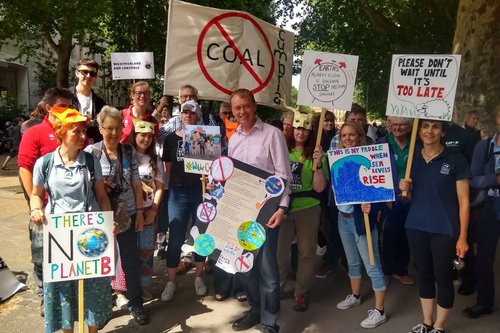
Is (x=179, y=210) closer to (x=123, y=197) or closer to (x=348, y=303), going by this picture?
(x=123, y=197)

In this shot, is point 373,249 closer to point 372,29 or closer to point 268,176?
point 268,176

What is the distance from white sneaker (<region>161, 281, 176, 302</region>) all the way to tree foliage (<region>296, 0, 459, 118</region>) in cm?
1242

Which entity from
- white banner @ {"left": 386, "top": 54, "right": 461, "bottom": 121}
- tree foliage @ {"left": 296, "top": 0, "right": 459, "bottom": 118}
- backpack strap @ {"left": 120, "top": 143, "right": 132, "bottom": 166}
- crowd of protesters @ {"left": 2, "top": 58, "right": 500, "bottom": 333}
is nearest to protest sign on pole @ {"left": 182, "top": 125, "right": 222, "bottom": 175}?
crowd of protesters @ {"left": 2, "top": 58, "right": 500, "bottom": 333}

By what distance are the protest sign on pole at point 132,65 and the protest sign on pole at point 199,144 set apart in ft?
8.06

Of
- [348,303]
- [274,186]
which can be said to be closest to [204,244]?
[274,186]

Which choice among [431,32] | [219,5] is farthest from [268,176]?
[431,32]

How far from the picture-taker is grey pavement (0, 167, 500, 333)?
3494 millimetres

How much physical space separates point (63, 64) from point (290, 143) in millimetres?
15634

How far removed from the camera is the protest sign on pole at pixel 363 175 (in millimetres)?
3332

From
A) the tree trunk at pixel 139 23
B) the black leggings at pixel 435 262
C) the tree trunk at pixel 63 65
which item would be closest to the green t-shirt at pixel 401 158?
the black leggings at pixel 435 262

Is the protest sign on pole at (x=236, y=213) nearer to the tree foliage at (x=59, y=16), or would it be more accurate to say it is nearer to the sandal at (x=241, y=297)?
the sandal at (x=241, y=297)

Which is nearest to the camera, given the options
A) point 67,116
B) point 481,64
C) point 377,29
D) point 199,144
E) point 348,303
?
point 67,116

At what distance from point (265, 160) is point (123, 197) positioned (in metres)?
1.27

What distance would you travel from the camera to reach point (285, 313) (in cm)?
378
